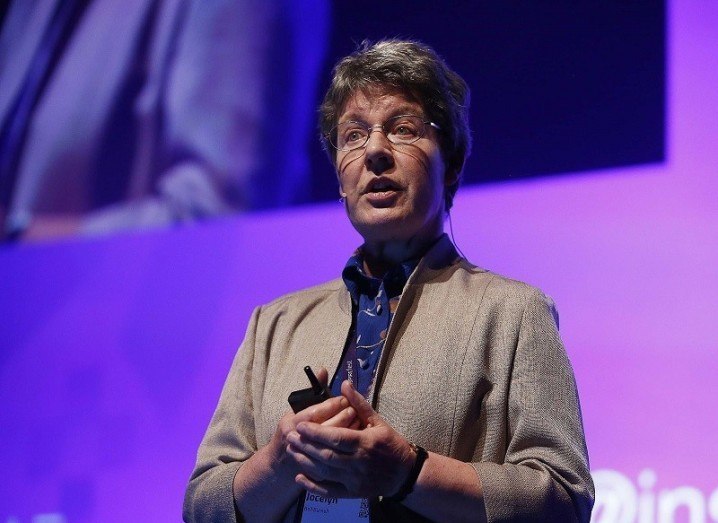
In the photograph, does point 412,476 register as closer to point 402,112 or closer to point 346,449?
point 346,449

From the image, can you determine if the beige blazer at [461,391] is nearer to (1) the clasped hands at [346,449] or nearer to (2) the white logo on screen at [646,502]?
(1) the clasped hands at [346,449]

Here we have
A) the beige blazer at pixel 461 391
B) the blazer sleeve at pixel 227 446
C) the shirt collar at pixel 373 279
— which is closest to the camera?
the beige blazer at pixel 461 391

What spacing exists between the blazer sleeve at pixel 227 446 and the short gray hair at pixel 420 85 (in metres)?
0.47

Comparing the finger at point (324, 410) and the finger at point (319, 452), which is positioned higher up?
the finger at point (324, 410)

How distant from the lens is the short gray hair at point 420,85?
1.60 meters

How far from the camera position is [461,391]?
4.45 feet

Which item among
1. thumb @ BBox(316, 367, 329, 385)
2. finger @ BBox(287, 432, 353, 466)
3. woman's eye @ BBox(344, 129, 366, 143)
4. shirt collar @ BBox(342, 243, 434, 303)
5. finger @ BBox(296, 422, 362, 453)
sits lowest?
finger @ BBox(287, 432, 353, 466)

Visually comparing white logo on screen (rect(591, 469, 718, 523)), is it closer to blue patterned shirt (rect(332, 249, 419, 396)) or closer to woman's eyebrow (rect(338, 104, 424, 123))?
blue patterned shirt (rect(332, 249, 419, 396))

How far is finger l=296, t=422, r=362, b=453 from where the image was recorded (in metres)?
1.16

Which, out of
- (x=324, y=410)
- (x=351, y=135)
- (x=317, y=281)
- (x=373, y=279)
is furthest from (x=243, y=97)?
(x=324, y=410)

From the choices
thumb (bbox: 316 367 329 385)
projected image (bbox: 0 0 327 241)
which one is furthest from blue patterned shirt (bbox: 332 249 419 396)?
projected image (bbox: 0 0 327 241)

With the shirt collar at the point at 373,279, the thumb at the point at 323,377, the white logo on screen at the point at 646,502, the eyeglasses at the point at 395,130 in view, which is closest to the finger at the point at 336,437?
the thumb at the point at 323,377

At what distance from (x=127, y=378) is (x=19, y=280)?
0.57 m

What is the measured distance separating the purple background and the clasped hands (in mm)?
943
